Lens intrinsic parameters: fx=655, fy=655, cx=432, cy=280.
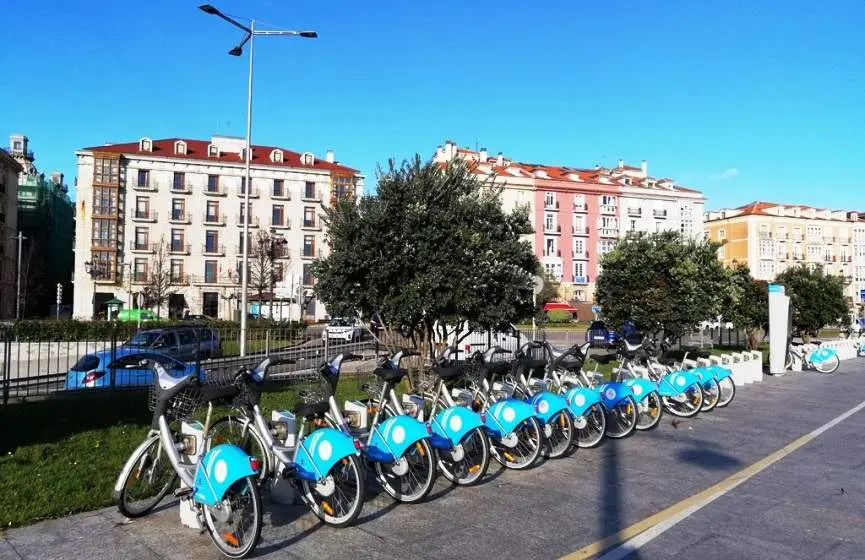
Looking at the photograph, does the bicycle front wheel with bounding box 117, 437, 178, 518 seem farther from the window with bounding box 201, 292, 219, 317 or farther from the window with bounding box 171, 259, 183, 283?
the window with bounding box 201, 292, 219, 317

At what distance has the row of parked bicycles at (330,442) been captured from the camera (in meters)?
4.39

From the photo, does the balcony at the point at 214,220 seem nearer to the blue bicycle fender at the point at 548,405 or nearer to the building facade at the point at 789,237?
the blue bicycle fender at the point at 548,405

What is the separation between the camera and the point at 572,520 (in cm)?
512

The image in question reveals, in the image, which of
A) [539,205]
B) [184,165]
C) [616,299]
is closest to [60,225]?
[184,165]

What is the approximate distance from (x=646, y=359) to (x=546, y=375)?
2805mm

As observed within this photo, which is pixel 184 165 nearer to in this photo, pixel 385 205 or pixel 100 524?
pixel 385 205

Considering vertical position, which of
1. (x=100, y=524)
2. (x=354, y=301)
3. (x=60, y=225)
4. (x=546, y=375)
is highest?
(x=60, y=225)

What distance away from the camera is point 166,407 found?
188 inches

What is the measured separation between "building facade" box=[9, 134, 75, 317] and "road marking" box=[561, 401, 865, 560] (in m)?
60.1

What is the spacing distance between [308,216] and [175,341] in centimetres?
4681

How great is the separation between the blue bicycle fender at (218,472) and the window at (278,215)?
58818mm

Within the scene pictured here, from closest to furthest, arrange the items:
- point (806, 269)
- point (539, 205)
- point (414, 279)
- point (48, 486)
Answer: point (48, 486) → point (414, 279) → point (806, 269) → point (539, 205)

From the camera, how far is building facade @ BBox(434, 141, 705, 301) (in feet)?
221

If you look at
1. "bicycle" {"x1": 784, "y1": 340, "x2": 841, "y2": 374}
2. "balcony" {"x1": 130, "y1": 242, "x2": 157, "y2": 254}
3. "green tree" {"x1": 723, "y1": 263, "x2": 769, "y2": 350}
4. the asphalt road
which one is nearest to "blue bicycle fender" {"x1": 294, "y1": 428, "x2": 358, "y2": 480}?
the asphalt road
